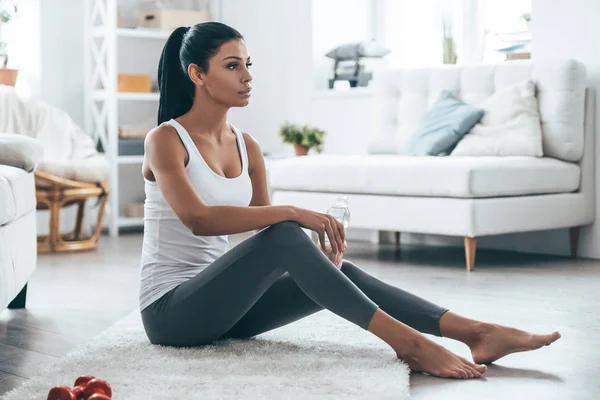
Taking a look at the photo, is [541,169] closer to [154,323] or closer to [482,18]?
[482,18]

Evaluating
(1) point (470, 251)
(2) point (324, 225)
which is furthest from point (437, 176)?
(2) point (324, 225)

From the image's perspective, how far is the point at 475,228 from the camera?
405cm

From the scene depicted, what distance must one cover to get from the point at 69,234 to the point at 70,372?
11.9ft

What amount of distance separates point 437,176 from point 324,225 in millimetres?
2072

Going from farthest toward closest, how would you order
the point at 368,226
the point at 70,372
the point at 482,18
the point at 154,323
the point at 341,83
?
the point at 341,83 < the point at 482,18 < the point at 368,226 < the point at 154,323 < the point at 70,372

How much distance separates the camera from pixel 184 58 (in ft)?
7.65

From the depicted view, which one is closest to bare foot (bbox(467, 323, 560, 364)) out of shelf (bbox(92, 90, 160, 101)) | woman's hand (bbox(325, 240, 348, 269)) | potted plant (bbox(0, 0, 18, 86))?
woman's hand (bbox(325, 240, 348, 269))

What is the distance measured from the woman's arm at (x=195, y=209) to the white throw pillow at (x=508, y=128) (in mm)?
2511

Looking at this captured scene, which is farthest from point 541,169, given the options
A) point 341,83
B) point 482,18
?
point 341,83

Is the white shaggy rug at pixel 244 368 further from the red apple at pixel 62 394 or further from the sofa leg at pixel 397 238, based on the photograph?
the sofa leg at pixel 397 238

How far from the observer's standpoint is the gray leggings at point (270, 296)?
6.79 ft

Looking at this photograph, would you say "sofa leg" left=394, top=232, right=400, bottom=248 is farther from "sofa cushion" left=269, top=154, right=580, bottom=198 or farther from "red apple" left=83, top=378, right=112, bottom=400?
"red apple" left=83, top=378, right=112, bottom=400

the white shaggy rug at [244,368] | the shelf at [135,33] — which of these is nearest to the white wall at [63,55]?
the shelf at [135,33]

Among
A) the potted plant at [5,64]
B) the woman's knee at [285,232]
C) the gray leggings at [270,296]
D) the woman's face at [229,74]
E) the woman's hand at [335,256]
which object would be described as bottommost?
the gray leggings at [270,296]
